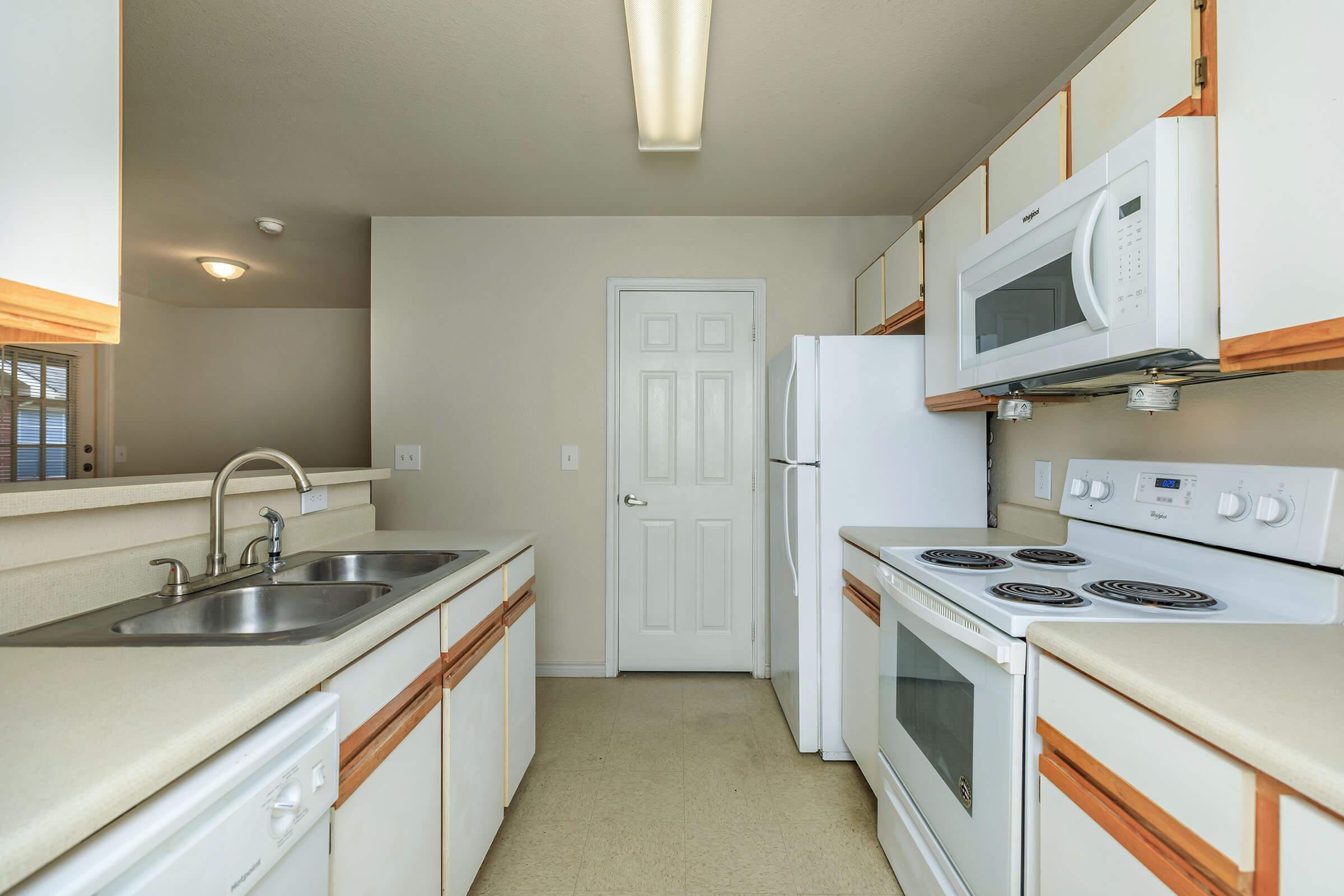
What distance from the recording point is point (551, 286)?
10.8 ft

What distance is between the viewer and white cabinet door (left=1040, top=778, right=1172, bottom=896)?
2.82 feet

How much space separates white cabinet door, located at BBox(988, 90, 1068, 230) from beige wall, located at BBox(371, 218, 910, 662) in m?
1.51

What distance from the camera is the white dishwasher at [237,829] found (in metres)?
0.56

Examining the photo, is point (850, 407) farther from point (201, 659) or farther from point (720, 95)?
point (201, 659)

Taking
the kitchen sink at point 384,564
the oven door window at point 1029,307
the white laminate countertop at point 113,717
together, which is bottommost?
the kitchen sink at point 384,564

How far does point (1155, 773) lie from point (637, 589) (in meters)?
2.61

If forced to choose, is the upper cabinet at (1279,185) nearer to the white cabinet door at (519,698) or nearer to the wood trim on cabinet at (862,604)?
the wood trim on cabinet at (862,604)

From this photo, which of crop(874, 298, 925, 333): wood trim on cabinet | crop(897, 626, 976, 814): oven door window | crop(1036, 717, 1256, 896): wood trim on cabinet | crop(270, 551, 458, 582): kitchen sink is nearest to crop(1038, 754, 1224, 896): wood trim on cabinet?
crop(1036, 717, 1256, 896): wood trim on cabinet

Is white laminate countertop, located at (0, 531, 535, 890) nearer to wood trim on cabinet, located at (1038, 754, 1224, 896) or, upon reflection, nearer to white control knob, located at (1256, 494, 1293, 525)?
wood trim on cabinet, located at (1038, 754, 1224, 896)

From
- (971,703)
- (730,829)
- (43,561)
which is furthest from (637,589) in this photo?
(43,561)

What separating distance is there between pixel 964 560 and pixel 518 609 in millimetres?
1385

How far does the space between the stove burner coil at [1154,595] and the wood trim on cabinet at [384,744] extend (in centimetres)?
145

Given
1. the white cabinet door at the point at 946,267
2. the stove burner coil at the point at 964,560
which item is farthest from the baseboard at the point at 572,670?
the white cabinet door at the point at 946,267

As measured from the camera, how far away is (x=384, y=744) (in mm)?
1136
